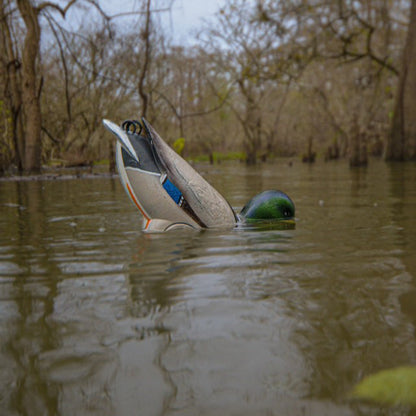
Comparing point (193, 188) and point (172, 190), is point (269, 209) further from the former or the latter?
point (172, 190)

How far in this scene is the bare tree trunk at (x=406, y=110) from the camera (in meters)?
19.9

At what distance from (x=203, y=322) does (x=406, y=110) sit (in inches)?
808

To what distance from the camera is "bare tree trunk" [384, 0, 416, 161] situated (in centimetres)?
1988

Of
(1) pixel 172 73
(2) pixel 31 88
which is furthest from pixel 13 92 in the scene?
(1) pixel 172 73

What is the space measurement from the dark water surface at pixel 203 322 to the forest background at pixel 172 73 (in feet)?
31.2

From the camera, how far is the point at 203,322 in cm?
223

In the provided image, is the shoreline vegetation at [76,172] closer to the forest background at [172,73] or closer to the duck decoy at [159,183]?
the forest background at [172,73]

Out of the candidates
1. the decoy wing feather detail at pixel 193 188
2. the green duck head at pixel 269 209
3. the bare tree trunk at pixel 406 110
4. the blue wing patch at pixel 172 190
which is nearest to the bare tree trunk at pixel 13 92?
the green duck head at pixel 269 209

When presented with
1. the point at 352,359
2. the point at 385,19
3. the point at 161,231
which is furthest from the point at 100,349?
the point at 385,19

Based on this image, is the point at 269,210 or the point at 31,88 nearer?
the point at 269,210

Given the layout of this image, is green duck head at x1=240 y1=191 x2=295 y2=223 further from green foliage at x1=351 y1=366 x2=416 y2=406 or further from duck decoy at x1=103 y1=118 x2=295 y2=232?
green foliage at x1=351 y1=366 x2=416 y2=406

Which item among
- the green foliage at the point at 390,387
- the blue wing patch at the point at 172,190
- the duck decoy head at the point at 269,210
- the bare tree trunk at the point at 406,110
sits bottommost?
the green foliage at the point at 390,387

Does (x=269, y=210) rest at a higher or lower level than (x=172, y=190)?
lower

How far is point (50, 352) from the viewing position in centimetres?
195
